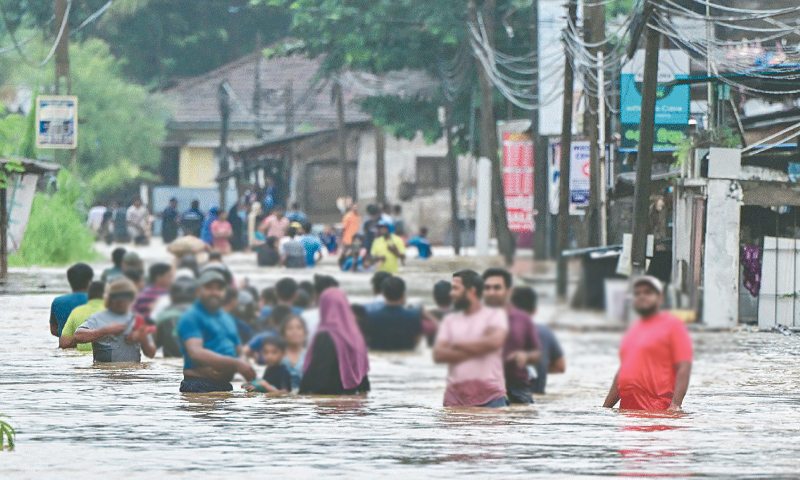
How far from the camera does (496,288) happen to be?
5871 millimetres

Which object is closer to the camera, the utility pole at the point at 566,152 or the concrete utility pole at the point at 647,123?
the concrete utility pole at the point at 647,123

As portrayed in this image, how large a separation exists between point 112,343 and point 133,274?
1.33m

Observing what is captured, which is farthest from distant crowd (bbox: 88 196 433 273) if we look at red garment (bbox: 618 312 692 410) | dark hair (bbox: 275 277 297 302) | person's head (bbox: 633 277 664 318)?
person's head (bbox: 633 277 664 318)

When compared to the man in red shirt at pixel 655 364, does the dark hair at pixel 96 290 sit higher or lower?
higher

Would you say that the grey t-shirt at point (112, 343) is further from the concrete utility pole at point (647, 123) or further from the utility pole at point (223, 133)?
the utility pole at point (223, 133)

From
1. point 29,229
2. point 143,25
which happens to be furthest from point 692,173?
point 143,25

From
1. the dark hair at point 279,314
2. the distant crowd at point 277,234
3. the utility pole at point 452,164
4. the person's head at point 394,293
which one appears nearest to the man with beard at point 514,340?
the person's head at point 394,293

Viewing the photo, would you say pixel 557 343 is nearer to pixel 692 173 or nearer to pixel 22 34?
pixel 692 173

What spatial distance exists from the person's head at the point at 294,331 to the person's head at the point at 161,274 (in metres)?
1.49

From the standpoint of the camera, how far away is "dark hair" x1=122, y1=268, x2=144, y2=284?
5766mm

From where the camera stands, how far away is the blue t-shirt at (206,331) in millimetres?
5621

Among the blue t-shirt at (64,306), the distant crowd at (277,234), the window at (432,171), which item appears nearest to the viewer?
the blue t-shirt at (64,306)

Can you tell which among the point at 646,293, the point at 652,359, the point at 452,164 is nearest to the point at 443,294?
the point at 652,359

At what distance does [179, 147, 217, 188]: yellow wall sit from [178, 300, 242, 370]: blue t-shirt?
29415 millimetres
